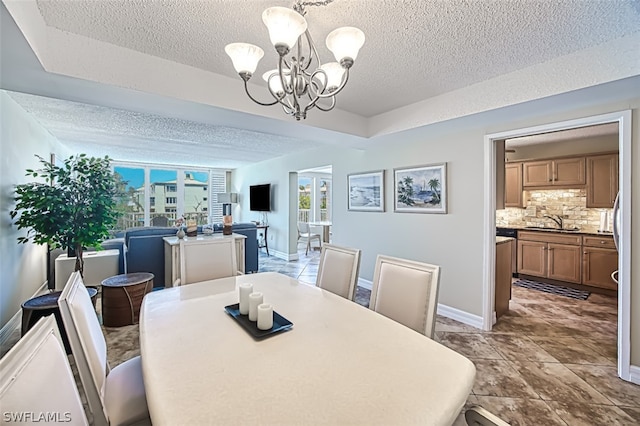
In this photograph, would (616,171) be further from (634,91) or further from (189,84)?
(189,84)

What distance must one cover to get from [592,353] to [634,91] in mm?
2241

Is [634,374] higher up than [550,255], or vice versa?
[550,255]

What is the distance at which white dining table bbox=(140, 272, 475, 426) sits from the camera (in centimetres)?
→ 83

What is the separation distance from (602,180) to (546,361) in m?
3.54

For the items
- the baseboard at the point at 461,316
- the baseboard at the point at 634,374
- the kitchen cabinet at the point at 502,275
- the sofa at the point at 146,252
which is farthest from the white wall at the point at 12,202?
the baseboard at the point at 634,374

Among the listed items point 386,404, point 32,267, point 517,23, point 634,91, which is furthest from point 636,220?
point 32,267

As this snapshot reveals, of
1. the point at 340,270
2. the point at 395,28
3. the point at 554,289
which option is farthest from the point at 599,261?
the point at 395,28

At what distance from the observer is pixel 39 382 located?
2.46 ft

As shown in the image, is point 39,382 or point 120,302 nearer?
point 39,382

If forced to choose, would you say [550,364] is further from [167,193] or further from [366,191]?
[167,193]

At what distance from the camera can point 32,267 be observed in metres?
3.62

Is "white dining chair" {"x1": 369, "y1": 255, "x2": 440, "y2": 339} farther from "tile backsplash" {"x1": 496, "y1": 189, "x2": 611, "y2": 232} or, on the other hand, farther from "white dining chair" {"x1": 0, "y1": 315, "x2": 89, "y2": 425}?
"tile backsplash" {"x1": 496, "y1": 189, "x2": 611, "y2": 232}

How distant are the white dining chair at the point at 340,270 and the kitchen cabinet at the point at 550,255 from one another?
14.0 ft

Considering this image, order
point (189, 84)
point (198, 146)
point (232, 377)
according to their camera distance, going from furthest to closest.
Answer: point (198, 146) → point (189, 84) → point (232, 377)
